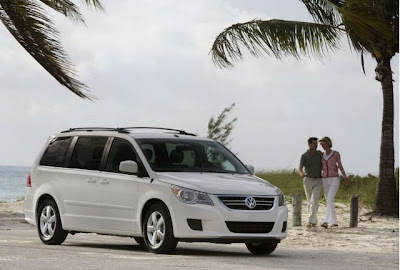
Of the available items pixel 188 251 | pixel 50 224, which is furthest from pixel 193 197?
pixel 50 224

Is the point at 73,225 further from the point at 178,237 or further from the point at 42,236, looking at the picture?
the point at 178,237

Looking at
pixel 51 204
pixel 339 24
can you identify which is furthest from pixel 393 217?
pixel 51 204

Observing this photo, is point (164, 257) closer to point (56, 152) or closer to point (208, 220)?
point (208, 220)

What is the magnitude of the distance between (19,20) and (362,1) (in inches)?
329

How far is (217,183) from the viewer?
51.1 ft

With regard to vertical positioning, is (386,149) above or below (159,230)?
above

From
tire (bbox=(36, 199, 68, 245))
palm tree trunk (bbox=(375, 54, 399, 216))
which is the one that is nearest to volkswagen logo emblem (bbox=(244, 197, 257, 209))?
tire (bbox=(36, 199, 68, 245))

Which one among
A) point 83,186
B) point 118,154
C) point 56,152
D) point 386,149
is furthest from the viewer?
point 386,149

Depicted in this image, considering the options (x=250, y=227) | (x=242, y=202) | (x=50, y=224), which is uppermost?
(x=242, y=202)

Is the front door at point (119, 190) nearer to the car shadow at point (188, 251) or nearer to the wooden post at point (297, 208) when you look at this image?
the car shadow at point (188, 251)

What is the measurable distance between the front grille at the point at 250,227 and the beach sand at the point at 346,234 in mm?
4197

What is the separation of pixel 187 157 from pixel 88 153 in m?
1.83

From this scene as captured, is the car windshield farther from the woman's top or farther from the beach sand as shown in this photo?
the woman's top

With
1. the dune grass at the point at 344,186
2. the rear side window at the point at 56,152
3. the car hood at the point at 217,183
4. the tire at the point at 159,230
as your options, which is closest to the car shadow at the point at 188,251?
A: the tire at the point at 159,230
